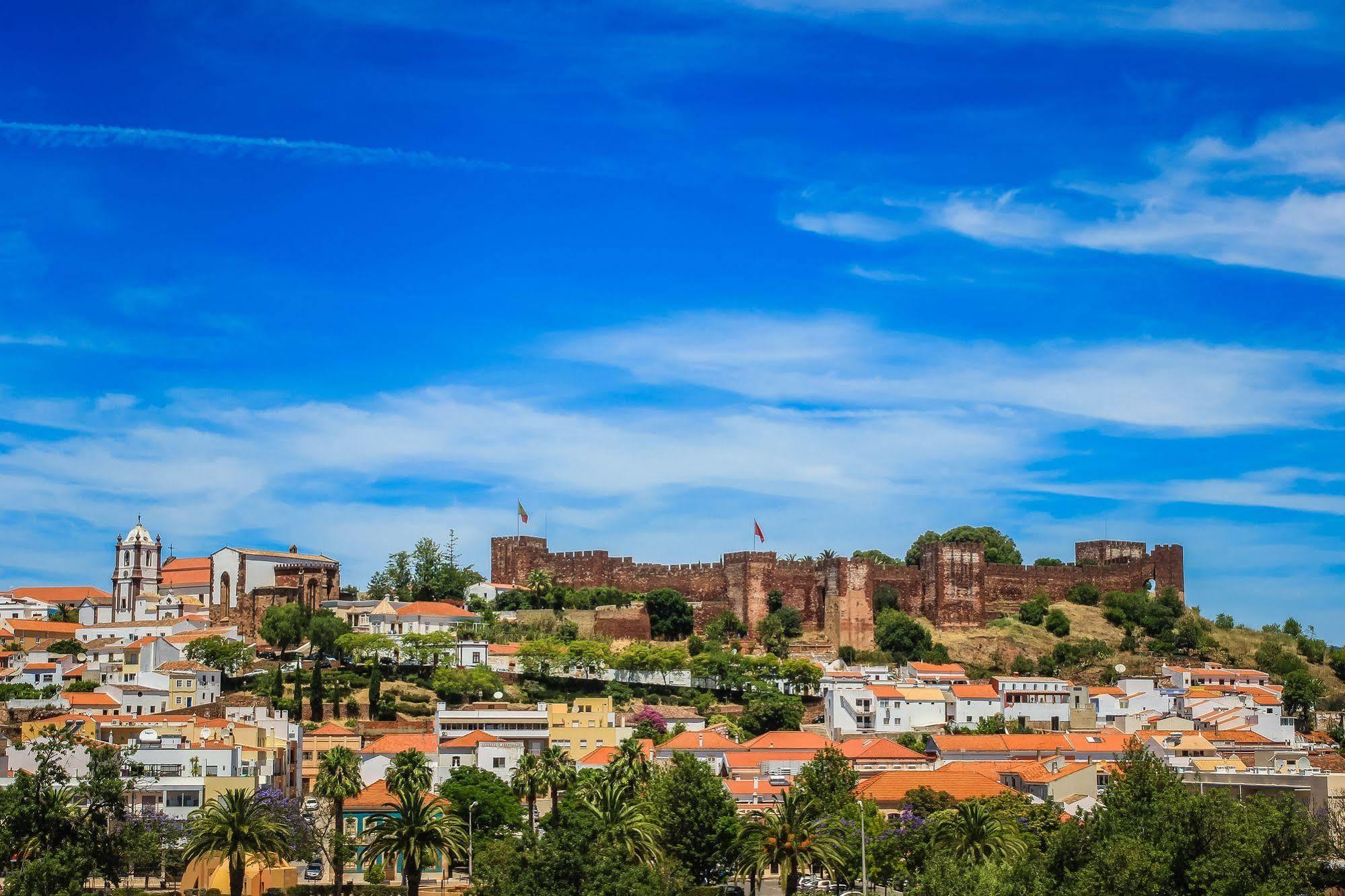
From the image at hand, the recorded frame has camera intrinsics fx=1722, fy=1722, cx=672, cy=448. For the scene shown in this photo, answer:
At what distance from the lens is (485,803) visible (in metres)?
61.8

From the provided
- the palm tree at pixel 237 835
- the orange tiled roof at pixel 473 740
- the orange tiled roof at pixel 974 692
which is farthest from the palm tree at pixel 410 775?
the orange tiled roof at pixel 974 692

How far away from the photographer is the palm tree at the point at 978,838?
5103 cm

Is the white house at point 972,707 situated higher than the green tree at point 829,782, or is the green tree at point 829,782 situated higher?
the white house at point 972,707

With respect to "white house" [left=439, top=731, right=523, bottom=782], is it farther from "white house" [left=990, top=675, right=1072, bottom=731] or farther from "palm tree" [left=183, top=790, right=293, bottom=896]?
"white house" [left=990, top=675, right=1072, bottom=731]

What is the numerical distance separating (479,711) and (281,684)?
13240 mm

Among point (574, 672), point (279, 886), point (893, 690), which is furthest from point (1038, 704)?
point (279, 886)

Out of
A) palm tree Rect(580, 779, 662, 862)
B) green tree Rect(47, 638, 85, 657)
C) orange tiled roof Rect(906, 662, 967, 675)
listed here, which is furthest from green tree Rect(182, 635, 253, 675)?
palm tree Rect(580, 779, 662, 862)

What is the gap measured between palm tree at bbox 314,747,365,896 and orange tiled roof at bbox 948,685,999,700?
124ft

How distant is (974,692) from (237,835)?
153ft

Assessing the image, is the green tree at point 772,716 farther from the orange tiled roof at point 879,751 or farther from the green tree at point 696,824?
the green tree at point 696,824

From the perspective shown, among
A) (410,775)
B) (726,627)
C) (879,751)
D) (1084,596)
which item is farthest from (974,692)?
(410,775)

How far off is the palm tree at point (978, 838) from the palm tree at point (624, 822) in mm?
8767

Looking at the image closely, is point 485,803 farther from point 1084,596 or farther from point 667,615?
point 1084,596

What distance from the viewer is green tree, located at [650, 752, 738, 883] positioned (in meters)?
54.2
